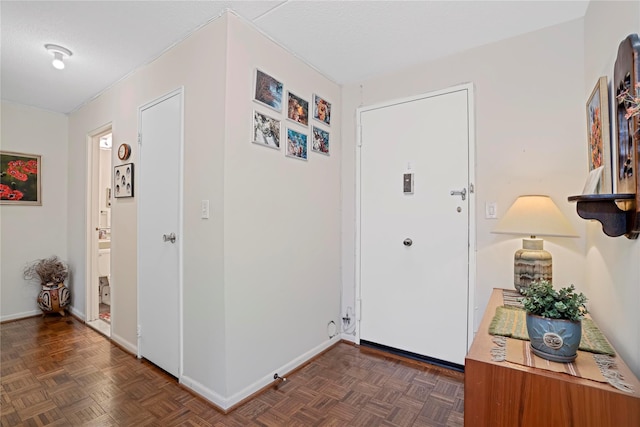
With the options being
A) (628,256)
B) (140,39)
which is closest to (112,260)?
(140,39)

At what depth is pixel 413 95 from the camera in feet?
8.27

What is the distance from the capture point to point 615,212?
1.14m

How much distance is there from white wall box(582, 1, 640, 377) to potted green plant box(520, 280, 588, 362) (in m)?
0.21

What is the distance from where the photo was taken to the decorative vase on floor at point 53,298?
11.3 feet

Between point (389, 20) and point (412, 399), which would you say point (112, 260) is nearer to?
point (412, 399)

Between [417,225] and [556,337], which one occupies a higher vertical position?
[417,225]

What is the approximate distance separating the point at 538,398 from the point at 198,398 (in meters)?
1.88

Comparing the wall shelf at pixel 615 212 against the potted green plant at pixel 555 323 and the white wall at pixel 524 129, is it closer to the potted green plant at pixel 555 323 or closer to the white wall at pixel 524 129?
the potted green plant at pixel 555 323

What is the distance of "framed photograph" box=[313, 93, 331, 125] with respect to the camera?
260cm

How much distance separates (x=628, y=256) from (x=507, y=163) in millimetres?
1142

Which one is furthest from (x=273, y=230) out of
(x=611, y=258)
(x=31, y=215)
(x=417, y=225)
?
(x=31, y=215)

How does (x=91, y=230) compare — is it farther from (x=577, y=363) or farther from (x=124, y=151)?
(x=577, y=363)

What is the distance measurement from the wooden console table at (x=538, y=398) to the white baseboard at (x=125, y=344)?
8.57ft

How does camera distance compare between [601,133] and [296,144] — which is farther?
[296,144]
